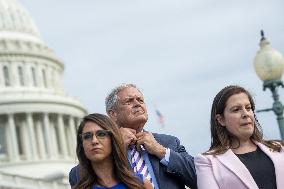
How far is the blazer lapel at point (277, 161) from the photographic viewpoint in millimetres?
6523

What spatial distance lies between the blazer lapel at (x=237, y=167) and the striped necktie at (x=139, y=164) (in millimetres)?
702

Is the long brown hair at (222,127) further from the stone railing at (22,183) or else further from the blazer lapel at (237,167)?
the stone railing at (22,183)

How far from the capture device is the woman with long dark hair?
6.59 m

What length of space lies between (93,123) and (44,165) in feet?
252

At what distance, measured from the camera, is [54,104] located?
86.7 metres

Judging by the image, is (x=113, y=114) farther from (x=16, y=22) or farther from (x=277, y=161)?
(x=16, y=22)

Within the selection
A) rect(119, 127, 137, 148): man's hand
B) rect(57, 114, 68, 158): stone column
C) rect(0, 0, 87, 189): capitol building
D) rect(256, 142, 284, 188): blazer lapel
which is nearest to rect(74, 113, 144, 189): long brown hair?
rect(119, 127, 137, 148): man's hand

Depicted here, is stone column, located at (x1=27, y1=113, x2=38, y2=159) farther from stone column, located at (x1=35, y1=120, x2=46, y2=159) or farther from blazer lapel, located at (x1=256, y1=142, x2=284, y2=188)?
blazer lapel, located at (x1=256, y1=142, x2=284, y2=188)

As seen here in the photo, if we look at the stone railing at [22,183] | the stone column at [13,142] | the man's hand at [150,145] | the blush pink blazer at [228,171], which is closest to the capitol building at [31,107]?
the stone column at [13,142]

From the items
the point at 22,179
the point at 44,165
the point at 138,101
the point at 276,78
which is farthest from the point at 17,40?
the point at 138,101

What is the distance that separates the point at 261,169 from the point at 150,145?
1.04 meters

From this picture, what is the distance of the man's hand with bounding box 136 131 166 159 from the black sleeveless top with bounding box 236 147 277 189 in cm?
73

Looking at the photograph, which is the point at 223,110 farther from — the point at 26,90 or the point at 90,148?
the point at 26,90

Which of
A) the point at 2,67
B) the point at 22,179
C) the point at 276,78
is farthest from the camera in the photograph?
the point at 2,67
